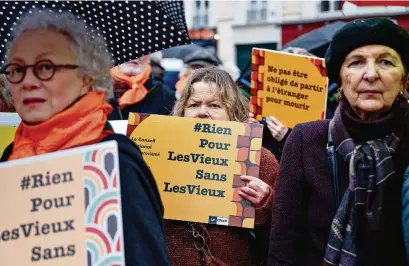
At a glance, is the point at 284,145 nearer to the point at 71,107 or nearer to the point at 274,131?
the point at 71,107

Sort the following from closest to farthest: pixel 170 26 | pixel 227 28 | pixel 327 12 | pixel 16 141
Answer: pixel 16 141 < pixel 170 26 < pixel 327 12 < pixel 227 28

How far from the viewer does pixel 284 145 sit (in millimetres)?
3156

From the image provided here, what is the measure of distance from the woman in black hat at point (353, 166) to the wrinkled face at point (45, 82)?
1.11 m

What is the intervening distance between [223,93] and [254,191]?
673mm

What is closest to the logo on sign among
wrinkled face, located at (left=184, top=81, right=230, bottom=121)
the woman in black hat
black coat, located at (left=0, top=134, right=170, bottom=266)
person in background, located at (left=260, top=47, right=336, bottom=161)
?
the woman in black hat

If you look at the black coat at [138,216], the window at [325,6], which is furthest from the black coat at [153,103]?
the window at [325,6]

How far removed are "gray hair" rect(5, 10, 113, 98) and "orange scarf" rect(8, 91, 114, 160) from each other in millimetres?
118

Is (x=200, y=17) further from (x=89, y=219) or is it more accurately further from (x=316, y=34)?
(x=89, y=219)

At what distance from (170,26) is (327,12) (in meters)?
21.7

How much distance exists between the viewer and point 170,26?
2619 mm

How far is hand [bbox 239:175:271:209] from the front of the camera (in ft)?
11.0

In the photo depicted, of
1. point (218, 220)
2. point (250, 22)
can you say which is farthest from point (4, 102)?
point (250, 22)

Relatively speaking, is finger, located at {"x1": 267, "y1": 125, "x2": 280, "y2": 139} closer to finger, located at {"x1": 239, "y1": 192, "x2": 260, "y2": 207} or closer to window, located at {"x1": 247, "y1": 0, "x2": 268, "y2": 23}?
finger, located at {"x1": 239, "y1": 192, "x2": 260, "y2": 207}

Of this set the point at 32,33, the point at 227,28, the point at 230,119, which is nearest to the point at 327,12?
the point at 227,28
